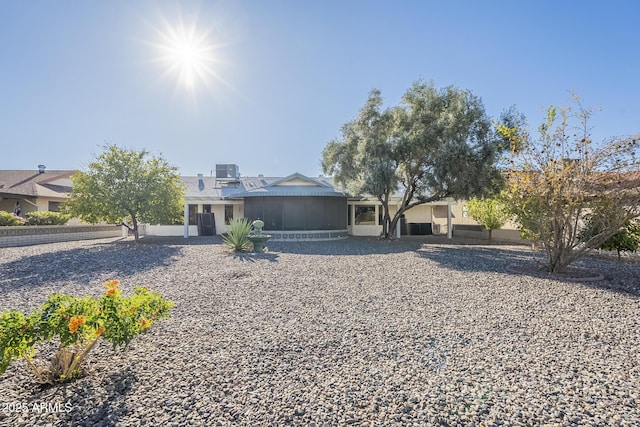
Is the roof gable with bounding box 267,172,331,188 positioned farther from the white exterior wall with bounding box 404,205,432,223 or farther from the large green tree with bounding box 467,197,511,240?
the large green tree with bounding box 467,197,511,240

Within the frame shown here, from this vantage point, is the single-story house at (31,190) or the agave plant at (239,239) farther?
the single-story house at (31,190)

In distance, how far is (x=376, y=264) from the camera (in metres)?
9.66

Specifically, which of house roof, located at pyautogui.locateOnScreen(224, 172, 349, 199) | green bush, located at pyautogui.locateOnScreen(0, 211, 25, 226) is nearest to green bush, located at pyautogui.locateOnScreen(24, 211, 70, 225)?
green bush, located at pyautogui.locateOnScreen(0, 211, 25, 226)

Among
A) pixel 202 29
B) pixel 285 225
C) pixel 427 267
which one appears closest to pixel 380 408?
pixel 427 267

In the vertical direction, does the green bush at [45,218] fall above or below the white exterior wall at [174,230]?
above

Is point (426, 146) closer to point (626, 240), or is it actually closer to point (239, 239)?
point (626, 240)

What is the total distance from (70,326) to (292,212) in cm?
1464

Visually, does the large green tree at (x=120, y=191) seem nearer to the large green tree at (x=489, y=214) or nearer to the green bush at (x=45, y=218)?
the green bush at (x=45, y=218)

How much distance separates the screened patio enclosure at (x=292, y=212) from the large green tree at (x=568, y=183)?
10.2 meters

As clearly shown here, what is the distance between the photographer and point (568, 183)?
744cm

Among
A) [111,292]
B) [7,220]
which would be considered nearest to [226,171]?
[7,220]

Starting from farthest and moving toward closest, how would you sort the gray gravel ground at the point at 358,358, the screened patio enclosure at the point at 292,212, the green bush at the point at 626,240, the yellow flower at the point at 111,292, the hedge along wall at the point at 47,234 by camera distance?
the screened patio enclosure at the point at 292,212 < the hedge along wall at the point at 47,234 < the green bush at the point at 626,240 < the yellow flower at the point at 111,292 < the gray gravel ground at the point at 358,358

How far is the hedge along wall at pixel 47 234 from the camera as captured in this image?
13773 millimetres

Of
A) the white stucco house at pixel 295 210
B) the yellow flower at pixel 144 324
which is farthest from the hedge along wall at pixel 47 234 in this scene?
the yellow flower at pixel 144 324
